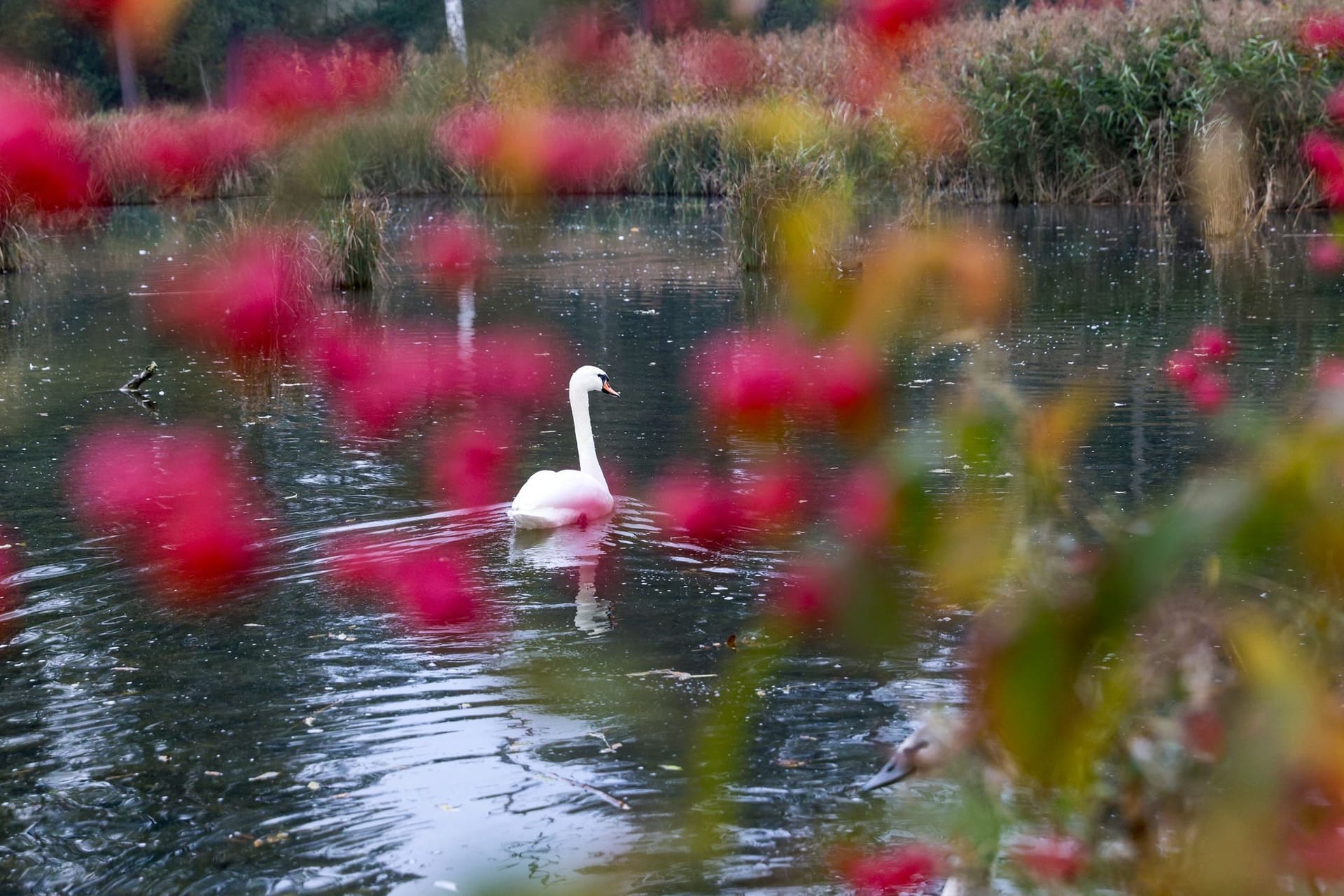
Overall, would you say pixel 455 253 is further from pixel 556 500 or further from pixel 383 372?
pixel 556 500

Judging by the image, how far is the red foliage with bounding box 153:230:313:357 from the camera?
1335cm

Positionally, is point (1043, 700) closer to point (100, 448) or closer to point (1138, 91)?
point (100, 448)

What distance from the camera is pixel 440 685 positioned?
5.06 metres

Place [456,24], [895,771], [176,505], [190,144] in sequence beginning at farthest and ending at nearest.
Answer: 1. [176,505]
2. [190,144]
3. [895,771]
4. [456,24]

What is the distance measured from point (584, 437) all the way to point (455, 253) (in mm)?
12989

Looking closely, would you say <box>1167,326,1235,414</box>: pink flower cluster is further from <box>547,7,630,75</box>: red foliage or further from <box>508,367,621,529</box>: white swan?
<box>547,7,630,75</box>: red foliage

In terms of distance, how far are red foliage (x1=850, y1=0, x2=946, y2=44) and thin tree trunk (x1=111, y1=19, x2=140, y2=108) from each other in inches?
30.9

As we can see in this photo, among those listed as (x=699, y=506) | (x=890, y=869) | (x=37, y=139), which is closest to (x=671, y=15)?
(x=890, y=869)

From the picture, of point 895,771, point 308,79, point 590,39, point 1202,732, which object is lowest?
point 895,771

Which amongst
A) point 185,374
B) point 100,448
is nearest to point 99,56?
point 100,448

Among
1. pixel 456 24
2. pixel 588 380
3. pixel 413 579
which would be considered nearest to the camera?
pixel 456 24

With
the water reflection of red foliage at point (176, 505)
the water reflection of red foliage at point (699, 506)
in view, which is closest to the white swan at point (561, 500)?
the water reflection of red foliage at point (699, 506)

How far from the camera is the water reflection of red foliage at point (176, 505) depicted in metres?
6.45

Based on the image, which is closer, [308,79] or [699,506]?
[308,79]
